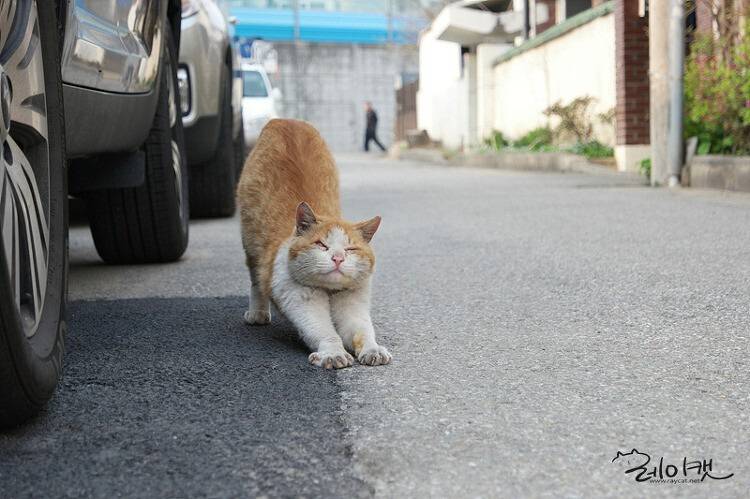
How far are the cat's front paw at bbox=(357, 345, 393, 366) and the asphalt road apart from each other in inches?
1.6

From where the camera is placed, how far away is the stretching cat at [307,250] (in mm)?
2807

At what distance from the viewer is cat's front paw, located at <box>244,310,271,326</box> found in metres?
3.32

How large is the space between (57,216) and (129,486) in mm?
854

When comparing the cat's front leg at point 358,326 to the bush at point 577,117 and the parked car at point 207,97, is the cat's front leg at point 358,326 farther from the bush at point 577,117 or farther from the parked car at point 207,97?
the bush at point 577,117

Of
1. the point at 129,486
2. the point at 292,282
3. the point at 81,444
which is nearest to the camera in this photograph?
the point at 129,486

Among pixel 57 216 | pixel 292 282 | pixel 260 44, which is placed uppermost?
pixel 260 44

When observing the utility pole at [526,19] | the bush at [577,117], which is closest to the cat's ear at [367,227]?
the bush at [577,117]

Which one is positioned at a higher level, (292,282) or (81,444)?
(292,282)

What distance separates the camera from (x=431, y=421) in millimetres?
2162

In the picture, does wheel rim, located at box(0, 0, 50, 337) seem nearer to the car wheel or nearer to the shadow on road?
the car wheel

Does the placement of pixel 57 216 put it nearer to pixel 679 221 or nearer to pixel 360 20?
pixel 679 221

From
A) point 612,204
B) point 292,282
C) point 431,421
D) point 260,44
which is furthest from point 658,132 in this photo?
point 260,44

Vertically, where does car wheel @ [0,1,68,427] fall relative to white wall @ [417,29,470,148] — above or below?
below

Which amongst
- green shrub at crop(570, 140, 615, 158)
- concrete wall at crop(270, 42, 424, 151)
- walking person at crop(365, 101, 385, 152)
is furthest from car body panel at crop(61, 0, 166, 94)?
concrete wall at crop(270, 42, 424, 151)
